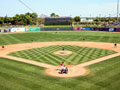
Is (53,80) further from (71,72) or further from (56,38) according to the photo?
(56,38)

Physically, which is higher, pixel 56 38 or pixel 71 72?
pixel 56 38

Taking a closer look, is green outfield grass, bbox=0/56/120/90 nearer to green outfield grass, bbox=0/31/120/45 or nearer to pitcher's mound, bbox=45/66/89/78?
pitcher's mound, bbox=45/66/89/78

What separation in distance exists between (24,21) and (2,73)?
127m

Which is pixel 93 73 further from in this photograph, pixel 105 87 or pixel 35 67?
pixel 35 67

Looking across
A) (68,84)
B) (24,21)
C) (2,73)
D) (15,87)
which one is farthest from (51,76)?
Answer: (24,21)

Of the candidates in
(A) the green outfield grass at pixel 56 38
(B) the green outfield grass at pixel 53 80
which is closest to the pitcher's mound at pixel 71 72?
(B) the green outfield grass at pixel 53 80

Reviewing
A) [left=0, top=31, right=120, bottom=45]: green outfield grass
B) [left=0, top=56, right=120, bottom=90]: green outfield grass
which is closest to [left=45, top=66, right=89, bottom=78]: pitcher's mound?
[left=0, top=56, right=120, bottom=90]: green outfield grass

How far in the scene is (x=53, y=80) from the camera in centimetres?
1798

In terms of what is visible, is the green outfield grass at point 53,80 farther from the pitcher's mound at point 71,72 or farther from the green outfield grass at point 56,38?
the green outfield grass at point 56,38

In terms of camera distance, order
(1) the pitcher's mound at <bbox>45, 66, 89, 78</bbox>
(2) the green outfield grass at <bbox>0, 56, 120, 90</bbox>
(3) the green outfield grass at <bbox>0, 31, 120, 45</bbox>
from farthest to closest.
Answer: (3) the green outfield grass at <bbox>0, 31, 120, 45</bbox> → (1) the pitcher's mound at <bbox>45, 66, 89, 78</bbox> → (2) the green outfield grass at <bbox>0, 56, 120, 90</bbox>

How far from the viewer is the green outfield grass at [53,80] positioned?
52.3 feet

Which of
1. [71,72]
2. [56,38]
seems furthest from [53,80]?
[56,38]

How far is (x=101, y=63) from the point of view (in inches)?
990

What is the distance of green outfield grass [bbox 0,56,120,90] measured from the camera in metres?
16.0
